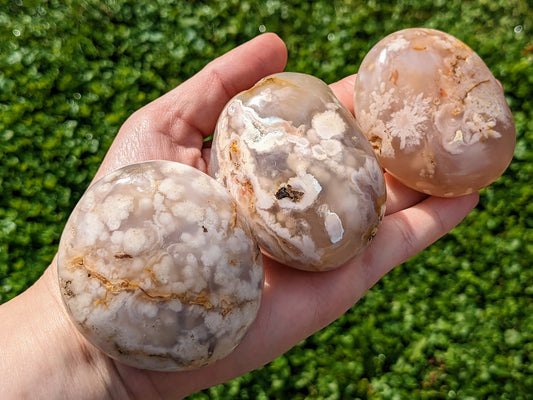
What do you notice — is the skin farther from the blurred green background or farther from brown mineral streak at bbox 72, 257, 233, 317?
the blurred green background

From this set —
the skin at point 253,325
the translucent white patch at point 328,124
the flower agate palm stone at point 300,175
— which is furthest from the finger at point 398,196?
the translucent white patch at point 328,124

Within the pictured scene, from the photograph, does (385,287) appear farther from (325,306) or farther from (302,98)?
(302,98)

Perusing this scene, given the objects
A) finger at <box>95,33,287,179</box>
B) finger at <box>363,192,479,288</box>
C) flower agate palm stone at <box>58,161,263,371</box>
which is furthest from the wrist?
finger at <box>363,192,479,288</box>

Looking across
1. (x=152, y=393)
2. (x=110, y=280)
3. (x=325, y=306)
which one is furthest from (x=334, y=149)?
(x=152, y=393)

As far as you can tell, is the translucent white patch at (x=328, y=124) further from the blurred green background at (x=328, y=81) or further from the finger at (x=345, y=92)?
the blurred green background at (x=328, y=81)

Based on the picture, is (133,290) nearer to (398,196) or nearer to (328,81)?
(398,196)
